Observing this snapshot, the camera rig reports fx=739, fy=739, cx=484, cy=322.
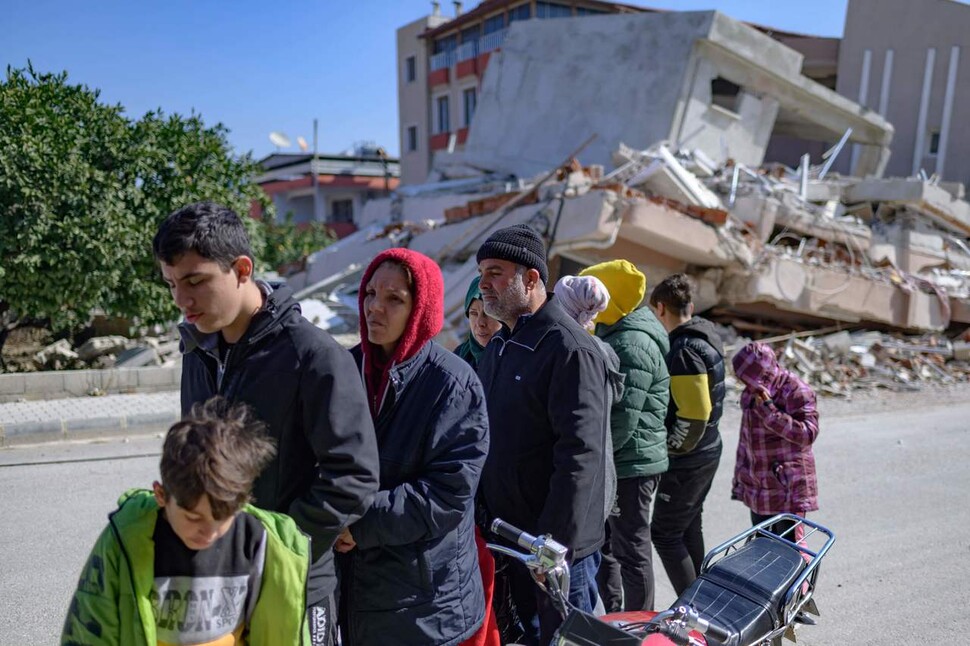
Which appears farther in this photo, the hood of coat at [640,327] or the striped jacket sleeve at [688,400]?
the striped jacket sleeve at [688,400]

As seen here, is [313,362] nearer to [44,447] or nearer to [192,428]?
[192,428]

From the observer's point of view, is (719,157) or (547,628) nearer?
(547,628)

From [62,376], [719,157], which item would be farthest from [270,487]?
[719,157]

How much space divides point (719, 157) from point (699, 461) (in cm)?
1641

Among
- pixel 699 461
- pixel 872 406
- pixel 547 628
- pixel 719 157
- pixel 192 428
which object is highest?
pixel 719 157

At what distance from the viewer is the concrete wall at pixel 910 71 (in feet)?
77.5

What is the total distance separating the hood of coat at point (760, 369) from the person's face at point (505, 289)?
150 centimetres

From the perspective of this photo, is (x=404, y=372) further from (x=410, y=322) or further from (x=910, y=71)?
(x=910, y=71)

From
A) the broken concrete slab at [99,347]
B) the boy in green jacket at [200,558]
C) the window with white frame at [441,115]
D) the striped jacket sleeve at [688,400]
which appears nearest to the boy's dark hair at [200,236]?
the boy in green jacket at [200,558]

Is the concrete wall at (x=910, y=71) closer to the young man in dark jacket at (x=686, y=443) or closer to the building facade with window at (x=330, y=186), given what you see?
the building facade with window at (x=330, y=186)

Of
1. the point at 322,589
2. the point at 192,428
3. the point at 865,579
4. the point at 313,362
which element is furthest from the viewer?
the point at 865,579

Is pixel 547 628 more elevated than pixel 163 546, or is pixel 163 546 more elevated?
pixel 163 546

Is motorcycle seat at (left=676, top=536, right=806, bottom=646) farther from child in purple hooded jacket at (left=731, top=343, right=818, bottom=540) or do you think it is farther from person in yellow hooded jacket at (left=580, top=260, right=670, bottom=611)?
child in purple hooded jacket at (left=731, top=343, right=818, bottom=540)

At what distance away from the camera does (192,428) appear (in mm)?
1572
